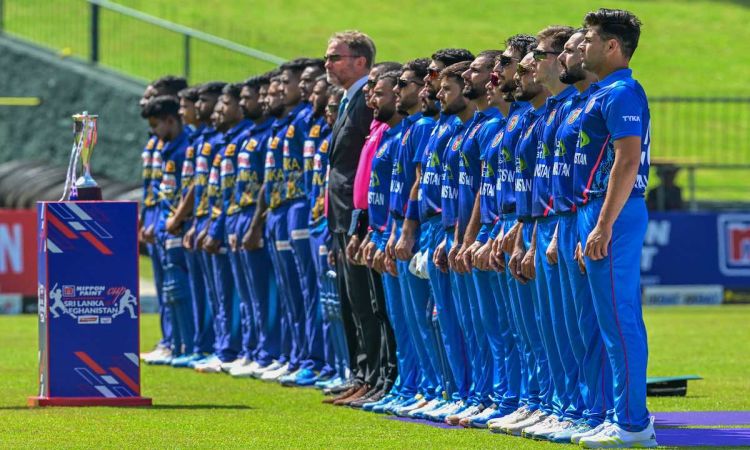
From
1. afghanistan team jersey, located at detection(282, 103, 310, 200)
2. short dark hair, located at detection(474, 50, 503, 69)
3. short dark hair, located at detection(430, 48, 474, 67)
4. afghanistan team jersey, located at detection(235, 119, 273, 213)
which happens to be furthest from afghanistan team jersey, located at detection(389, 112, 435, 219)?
afghanistan team jersey, located at detection(235, 119, 273, 213)

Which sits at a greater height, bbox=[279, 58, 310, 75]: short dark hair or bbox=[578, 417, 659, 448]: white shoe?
bbox=[279, 58, 310, 75]: short dark hair

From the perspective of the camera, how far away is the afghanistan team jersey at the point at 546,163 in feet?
34.5

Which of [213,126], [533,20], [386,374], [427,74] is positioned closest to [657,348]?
[213,126]

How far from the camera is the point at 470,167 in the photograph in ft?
38.6

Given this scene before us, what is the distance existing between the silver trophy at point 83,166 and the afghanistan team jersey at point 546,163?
386cm

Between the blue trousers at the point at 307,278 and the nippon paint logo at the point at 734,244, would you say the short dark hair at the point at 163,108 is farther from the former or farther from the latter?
the nippon paint logo at the point at 734,244

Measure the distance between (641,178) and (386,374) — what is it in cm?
396

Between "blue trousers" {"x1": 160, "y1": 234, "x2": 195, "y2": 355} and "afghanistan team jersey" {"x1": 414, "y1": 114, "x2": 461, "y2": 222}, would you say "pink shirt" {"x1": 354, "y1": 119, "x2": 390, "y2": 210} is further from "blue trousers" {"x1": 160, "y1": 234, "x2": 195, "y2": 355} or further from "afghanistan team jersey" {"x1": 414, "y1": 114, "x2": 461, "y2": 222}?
"blue trousers" {"x1": 160, "y1": 234, "x2": 195, "y2": 355}

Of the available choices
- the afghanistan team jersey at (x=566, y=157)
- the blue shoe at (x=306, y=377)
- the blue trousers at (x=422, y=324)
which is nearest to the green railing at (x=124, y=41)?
the blue shoe at (x=306, y=377)

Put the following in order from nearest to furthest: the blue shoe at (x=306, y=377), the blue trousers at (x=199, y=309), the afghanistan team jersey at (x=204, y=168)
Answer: the blue shoe at (x=306, y=377) → the afghanistan team jersey at (x=204, y=168) → the blue trousers at (x=199, y=309)

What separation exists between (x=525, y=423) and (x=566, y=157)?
1595mm

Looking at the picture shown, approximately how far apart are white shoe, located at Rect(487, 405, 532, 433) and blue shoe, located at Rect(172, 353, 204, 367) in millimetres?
6993

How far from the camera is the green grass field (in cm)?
1046

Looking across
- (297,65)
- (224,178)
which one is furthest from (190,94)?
(297,65)
